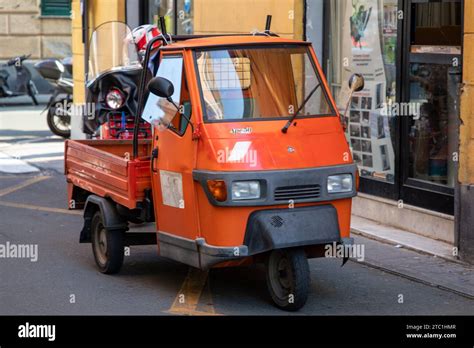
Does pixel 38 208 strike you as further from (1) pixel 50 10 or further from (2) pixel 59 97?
(1) pixel 50 10

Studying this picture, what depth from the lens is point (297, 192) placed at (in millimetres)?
7766

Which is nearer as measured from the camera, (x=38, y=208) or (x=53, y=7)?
(x=38, y=208)

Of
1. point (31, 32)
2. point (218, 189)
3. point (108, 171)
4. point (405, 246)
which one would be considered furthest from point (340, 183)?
point (31, 32)

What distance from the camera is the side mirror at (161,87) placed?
7.85m

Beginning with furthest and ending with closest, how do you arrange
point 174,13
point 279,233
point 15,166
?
point 174,13
point 15,166
point 279,233

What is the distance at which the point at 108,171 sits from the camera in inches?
351

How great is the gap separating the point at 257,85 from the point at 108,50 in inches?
166

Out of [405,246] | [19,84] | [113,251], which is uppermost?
[19,84]

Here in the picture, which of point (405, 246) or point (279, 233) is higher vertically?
point (279, 233)

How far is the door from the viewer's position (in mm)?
7973

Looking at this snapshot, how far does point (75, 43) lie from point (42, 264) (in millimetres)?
9702

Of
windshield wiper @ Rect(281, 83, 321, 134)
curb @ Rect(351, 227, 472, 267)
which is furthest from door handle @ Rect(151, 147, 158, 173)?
curb @ Rect(351, 227, 472, 267)

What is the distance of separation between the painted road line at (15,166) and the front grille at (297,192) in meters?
8.26

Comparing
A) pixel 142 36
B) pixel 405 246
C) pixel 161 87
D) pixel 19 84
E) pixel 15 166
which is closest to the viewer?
pixel 161 87
